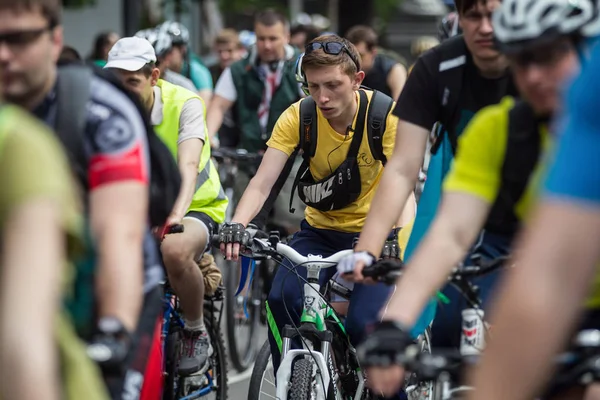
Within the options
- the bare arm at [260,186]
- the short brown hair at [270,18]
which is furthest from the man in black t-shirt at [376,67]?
the bare arm at [260,186]

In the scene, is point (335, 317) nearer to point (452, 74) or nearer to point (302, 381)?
point (302, 381)

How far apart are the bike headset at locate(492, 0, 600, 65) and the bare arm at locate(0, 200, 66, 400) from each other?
4.66ft

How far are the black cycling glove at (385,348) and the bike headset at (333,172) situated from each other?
311 centimetres

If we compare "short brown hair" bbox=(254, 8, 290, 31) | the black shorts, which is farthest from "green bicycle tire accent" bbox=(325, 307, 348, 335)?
"short brown hair" bbox=(254, 8, 290, 31)

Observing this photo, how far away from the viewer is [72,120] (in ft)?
12.8

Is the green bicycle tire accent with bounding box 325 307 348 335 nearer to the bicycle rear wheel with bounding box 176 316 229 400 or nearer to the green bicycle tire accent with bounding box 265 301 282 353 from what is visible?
the green bicycle tire accent with bounding box 265 301 282 353

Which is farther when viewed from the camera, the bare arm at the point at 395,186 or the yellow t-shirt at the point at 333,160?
the yellow t-shirt at the point at 333,160

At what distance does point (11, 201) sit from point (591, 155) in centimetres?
114

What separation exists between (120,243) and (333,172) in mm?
3056

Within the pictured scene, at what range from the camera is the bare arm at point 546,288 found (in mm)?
2619

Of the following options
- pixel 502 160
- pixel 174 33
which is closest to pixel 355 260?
pixel 502 160

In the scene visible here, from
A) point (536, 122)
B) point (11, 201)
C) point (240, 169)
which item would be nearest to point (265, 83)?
point (240, 169)

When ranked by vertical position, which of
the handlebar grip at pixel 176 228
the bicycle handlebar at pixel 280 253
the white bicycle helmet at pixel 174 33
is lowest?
the bicycle handlebar at pixel 280 253

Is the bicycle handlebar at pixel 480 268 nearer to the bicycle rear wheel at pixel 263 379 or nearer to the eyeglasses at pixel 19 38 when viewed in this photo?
the eyeglasses at pixel 19 38
